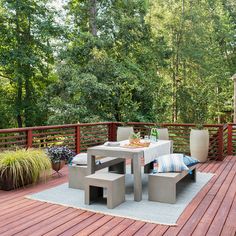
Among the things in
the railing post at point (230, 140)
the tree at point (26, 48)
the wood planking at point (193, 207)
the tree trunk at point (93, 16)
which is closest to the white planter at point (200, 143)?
the wood planking at point (193, 207)

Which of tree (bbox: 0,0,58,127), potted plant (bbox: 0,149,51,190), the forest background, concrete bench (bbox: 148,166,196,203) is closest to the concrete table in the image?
concrete bench (bbox: 148,166,196,203)

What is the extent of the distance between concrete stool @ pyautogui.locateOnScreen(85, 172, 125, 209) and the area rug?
3.0 inches

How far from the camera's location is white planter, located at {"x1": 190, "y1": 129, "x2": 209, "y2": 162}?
6566 millimetres

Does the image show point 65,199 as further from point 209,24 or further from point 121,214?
point 209,24

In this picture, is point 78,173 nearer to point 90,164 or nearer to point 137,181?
point 90,164

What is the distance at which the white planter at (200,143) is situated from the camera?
6566mm

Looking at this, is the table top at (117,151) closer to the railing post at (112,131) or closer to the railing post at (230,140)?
the railing post at (112,131)

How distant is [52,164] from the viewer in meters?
5.20

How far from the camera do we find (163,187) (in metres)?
3.93

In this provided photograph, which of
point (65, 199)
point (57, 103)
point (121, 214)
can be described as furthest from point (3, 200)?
point (57, 103)

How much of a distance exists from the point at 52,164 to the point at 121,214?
2.11 meters

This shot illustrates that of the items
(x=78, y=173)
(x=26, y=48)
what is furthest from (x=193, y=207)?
(x=26, y=48)

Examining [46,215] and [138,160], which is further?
[138,160]

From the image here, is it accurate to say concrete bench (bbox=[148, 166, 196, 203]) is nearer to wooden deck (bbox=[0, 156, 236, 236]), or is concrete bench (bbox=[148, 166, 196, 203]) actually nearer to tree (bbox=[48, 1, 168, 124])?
wooden deck (bbox=[0, 156, 236, 236])
